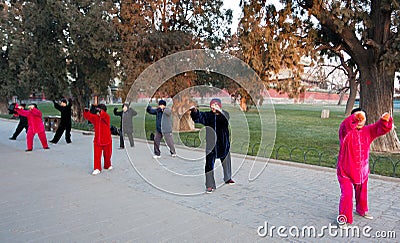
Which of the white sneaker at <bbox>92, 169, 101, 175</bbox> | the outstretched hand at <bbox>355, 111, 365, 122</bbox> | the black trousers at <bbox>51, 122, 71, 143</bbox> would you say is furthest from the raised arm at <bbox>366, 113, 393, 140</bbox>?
the black trousers at <bbox>51, 122, 71, 143</bbox>

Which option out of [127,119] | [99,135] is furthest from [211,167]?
[127,119]

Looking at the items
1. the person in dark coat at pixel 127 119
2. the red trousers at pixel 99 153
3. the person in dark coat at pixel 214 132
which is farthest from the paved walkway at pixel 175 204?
the person in dark coat at pixel 127 119

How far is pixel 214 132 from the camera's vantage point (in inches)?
222

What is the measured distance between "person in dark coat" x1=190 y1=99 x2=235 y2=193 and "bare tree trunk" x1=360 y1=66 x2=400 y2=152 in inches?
261

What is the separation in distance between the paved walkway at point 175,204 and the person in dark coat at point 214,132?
51 centimetres

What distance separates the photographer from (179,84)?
43.2ft

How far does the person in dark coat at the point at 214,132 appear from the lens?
5422 mm

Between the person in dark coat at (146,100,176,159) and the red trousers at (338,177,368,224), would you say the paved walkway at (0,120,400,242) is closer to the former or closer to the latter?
the red trousers at (338,177,368,224)

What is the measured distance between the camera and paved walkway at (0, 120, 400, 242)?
157 inches

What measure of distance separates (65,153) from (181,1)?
28.1ft

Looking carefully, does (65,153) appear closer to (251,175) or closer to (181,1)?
(251,175)

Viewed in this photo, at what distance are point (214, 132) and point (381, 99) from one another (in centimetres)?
702

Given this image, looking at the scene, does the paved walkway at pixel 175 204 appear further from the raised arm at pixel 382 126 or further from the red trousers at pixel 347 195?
the raised arm at pixel 382 126

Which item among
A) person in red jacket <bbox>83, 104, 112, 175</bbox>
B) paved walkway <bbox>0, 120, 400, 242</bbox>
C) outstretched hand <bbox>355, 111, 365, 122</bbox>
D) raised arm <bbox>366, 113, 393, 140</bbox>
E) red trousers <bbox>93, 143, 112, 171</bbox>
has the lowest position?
paved walkway <bbox>0, 120, 400, 242</bbox>
